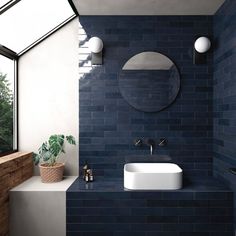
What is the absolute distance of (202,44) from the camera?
2801mm

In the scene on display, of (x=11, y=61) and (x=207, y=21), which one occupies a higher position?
(x=207, y=21)

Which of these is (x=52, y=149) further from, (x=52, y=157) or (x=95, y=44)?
(x=95, y=44)

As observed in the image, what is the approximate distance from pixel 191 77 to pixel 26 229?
8.12 ft

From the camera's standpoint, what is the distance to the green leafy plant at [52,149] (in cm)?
274

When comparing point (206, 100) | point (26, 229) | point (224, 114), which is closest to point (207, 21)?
point (206, 100)

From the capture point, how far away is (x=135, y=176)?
235 centimetres

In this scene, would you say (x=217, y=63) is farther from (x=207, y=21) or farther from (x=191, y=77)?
(x=207, y=21)

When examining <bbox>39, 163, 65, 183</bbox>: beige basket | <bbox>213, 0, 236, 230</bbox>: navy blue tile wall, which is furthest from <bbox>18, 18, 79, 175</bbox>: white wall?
<bbox>213, 0, 236, 230</bbox>: navy blue tile wall

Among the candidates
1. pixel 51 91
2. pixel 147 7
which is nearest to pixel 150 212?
pixel 51 91

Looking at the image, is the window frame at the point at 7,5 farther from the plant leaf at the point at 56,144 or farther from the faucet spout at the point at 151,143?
the faucet spout at the point at 151,143

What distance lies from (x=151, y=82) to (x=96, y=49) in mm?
758

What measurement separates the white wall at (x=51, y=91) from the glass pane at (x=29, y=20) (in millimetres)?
136

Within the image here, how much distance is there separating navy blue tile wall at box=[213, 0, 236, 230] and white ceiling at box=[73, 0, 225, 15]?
0.18m

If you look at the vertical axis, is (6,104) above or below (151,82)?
below
